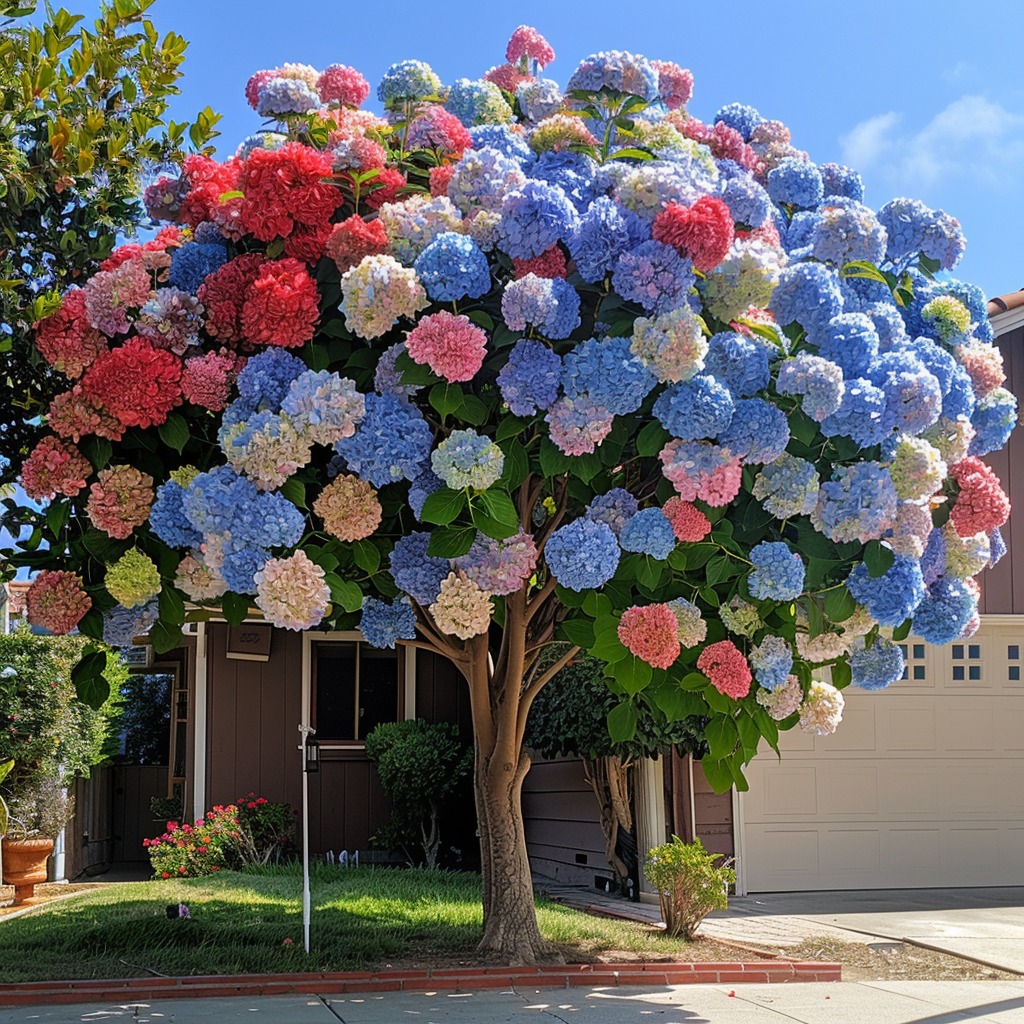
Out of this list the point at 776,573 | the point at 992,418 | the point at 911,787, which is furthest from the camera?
the point at 911,787

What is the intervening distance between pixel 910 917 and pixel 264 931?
16.2ft

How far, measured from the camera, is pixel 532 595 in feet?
26.3

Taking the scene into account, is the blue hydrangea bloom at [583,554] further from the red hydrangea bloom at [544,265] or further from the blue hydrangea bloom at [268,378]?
the blue hydrangea bloom at [268,378]

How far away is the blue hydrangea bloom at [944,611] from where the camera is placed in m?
6.33

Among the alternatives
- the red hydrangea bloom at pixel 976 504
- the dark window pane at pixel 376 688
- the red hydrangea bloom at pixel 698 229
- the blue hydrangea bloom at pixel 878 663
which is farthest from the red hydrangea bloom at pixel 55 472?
the dark window pane at pixel 376 688

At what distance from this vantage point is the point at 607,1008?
20.9 ft

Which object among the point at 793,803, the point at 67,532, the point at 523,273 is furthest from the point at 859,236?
the point at 793,803

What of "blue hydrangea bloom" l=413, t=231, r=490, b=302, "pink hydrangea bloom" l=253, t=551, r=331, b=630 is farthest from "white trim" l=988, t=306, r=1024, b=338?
"pink hydrangea bloom" l=253, t=551, r=331, b=630

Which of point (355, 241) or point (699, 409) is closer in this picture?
point (699, 409)

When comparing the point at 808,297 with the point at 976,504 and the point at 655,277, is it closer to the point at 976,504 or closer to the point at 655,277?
the point at 655,277

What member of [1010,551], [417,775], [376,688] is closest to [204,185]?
[417,775]

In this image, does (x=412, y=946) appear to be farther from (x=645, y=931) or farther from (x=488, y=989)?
(x=645, y=931)

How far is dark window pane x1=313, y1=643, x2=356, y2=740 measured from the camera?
13.3 m

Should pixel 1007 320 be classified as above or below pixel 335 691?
above
